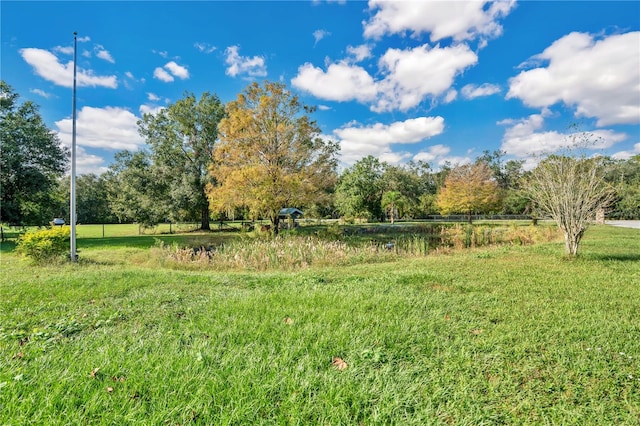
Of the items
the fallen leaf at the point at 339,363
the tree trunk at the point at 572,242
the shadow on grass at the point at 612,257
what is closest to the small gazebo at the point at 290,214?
the tree trunk at the point at 572,242

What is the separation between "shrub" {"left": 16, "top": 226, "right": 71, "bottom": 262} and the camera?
8656mm

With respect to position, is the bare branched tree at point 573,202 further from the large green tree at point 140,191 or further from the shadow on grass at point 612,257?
the large green tree at point 140,191

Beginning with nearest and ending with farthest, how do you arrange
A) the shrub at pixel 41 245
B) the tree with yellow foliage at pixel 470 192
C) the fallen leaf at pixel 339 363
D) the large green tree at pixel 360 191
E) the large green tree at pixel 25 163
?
the fallen leaf at pixel 339 363 → the shrub at pixel 41 245 → the large green tree at pixel 25 163 → the tree with yellow foliage at pixel 470 192 → the large green tree at pixel 360 191

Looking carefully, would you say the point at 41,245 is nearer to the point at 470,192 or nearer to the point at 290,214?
the point at 290,214

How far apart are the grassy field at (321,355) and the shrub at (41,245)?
4629 mm

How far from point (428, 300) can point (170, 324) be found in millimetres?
3501

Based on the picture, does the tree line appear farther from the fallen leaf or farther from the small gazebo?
the fallen leaf

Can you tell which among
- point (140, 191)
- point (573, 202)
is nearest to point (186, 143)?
point (140, 191)

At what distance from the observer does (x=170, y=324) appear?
11.7 feet

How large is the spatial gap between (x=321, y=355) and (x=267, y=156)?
1398cm

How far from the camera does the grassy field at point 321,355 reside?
2150mm

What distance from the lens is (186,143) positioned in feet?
82.1

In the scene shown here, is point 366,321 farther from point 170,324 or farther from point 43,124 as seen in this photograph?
point 43,124

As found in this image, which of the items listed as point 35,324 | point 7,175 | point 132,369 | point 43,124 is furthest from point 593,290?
point 43,124
